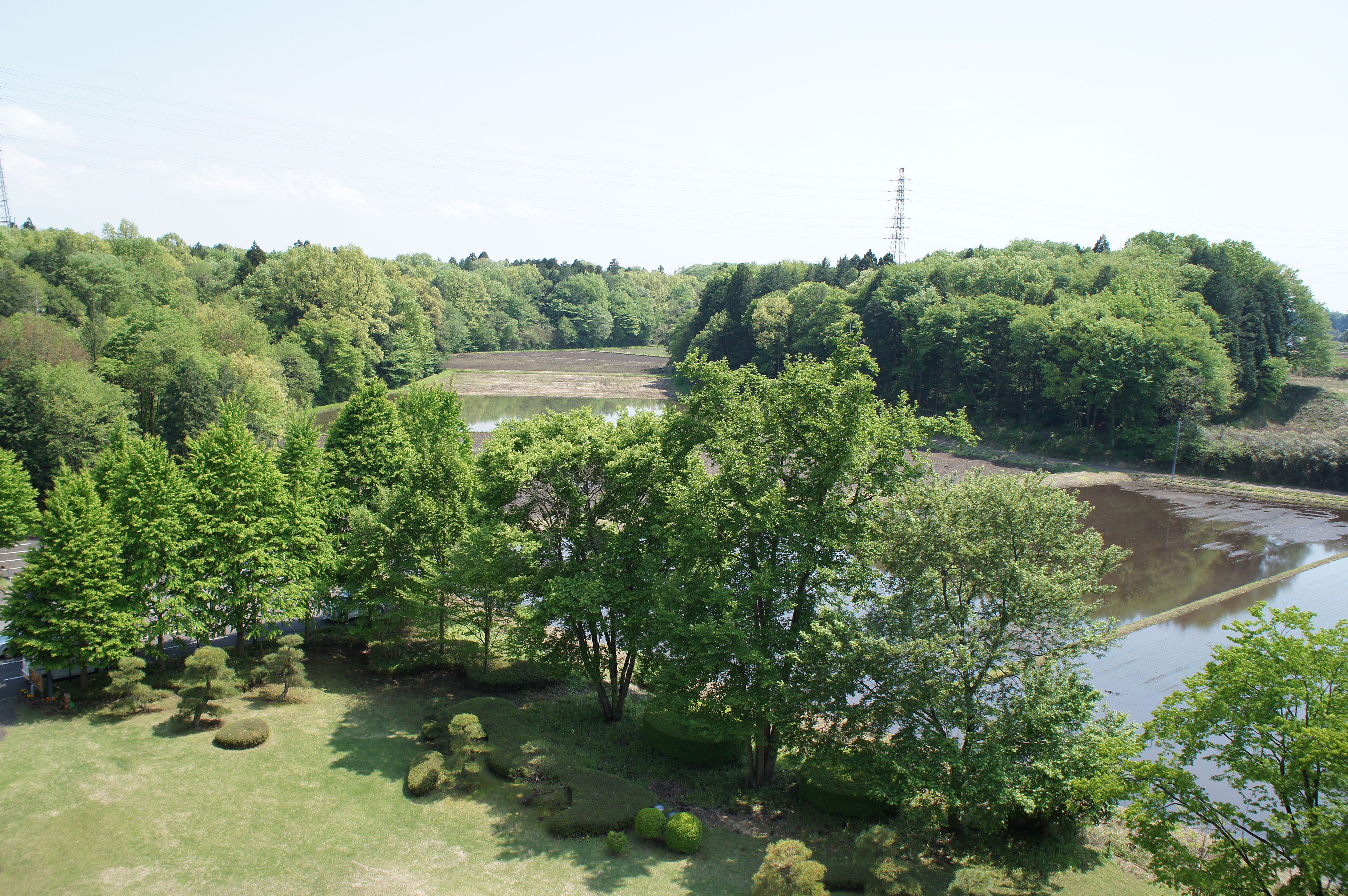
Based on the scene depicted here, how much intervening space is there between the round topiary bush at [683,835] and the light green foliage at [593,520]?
5.27 m

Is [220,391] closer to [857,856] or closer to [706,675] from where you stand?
[706,675]

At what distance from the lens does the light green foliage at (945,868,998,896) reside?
581 inches

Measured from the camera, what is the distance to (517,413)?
288 feet

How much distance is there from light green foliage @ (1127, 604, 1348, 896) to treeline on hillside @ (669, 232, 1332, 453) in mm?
50517

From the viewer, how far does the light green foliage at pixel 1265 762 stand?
36.7 feet

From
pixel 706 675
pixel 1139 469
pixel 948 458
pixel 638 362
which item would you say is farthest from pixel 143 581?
pixel 638 362

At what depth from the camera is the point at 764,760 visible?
22031 millimetres

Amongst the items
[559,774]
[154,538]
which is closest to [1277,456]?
[559,774]

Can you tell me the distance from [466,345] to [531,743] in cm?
12450

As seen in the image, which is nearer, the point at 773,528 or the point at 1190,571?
the point at 773,528

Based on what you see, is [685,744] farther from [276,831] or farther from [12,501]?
[12,501]

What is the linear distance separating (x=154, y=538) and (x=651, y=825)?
18.8 meters

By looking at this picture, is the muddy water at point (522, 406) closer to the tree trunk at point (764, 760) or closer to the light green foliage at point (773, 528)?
the light green foliage at point (773, 528)

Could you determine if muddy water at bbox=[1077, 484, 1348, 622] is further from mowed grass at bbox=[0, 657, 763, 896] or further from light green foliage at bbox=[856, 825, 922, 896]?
mowed grass at bbox=[0, 657, 763, 896]
